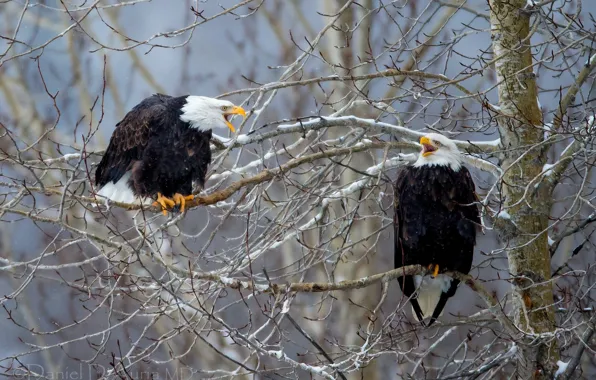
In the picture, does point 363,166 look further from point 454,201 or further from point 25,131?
point 454,201

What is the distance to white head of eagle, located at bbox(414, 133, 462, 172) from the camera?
5.09 metres

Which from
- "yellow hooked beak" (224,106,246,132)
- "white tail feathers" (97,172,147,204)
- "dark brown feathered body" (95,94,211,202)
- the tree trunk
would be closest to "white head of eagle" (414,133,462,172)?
the tree trunk

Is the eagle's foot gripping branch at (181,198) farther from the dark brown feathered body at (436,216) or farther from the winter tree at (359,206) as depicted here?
the dark brown feathered body at (436,216)

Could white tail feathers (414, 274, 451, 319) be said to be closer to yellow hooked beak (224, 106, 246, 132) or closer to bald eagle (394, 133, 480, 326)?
bald eagle (394, 133, 480, 326)

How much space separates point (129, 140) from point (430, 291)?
2.37 metres

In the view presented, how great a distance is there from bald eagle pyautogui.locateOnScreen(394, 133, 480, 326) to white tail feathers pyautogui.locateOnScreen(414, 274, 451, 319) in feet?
1.24

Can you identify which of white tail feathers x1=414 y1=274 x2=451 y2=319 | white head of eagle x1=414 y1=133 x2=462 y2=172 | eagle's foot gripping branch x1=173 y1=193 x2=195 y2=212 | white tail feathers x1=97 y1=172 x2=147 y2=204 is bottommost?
white tail feathers x1=414 y1=274 x2=451 y2=319

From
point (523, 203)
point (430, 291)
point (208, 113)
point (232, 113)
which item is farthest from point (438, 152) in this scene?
point (208, 113)

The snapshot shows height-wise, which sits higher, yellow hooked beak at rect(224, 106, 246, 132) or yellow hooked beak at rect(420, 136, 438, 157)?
yellow hooked beak at rect(224, 106, 246, 132)

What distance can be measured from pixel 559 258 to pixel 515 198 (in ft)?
25.5

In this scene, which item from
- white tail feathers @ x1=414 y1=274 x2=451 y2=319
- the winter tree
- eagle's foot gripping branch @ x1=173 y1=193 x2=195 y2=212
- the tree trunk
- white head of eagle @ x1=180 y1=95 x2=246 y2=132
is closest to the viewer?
the winter tree

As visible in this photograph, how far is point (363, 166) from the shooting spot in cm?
1042

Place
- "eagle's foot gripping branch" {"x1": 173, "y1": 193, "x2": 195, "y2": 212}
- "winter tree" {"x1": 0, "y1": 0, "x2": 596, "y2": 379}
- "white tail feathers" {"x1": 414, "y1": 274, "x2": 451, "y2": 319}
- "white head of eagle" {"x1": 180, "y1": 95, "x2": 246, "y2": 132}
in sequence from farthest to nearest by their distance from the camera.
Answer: "white tail feathers" {"x1": 414, "y1": 274, "x2": 451, "y2": 319}, "white head of eagle" {"x1": 180, "y1": 95, "x2": 246, "y2": 132}, "eagle's foot gripping branch" {"x1": 173, "y1": 193, "x2": 195, "y2": 212}, "winter tree" {"x1": 0, "y1": 0, "x2": 596, "y2": 379}

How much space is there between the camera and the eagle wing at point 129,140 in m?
5.57
